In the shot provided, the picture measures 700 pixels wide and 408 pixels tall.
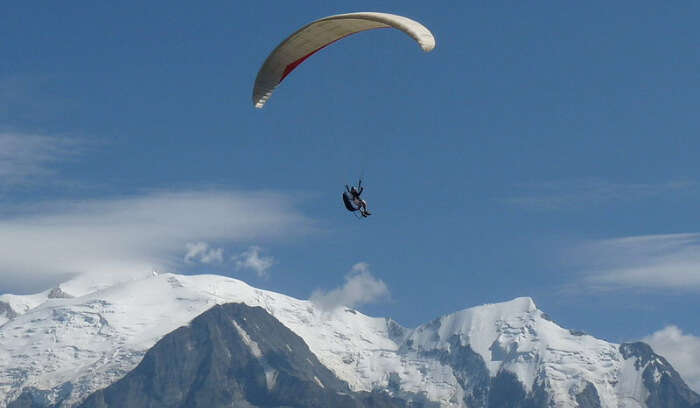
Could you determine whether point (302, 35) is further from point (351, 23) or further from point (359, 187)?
point (359, 187)

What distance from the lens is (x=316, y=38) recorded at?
10556 centimetres

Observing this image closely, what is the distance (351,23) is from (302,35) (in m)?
4.51

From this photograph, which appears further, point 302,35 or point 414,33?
point 302,35

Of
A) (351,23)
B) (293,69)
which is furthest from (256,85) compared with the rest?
(351,23)

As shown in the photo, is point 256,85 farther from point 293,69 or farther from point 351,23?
point 351,23

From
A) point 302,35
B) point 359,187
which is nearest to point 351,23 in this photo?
point 302,35

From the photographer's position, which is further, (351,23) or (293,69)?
(293,69)

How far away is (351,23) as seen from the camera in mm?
102500

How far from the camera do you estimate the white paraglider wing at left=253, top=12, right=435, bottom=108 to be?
323 ft

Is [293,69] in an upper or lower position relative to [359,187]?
upper

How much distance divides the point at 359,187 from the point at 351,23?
13.2 meters

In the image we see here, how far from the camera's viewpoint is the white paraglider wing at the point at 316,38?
9856cm

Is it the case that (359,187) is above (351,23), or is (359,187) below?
below

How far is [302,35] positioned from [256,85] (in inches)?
243
